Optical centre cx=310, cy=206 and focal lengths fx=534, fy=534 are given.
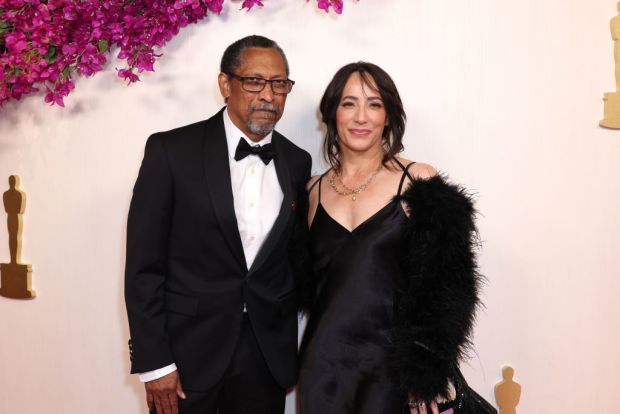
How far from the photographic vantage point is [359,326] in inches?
70.4

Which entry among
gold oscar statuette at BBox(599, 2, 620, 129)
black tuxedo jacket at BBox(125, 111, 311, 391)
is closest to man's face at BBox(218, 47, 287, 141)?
black tuxedo jacket at BBox(125, 111, 311, 391)

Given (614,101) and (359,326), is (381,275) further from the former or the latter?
(614,101)

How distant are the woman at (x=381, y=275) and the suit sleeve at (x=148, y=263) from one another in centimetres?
52

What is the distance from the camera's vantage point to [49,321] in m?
2.55

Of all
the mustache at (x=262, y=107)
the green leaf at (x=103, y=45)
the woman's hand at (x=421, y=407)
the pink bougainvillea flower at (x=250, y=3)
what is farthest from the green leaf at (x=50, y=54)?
the woman's hand at (x=421, y=407)

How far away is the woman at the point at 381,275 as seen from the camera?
170 centimetres

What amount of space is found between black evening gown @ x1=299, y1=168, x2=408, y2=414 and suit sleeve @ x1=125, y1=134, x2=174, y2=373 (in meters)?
0.52

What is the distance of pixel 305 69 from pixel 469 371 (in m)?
1.45

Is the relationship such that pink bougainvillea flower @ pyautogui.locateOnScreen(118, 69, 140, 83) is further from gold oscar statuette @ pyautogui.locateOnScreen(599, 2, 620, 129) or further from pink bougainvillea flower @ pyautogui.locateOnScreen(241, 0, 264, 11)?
gold oscar statuette @ pyautogui.locateOnScreen(599, 2, 620, 129)

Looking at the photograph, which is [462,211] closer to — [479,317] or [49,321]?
[479,317]

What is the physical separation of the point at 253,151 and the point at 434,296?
2.58ft

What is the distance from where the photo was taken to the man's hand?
1734 mm

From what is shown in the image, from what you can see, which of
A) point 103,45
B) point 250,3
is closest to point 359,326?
point 250,3

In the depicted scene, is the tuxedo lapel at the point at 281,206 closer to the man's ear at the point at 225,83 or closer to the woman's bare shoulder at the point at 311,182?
the woman's bare shoulder at the point at 311,182
